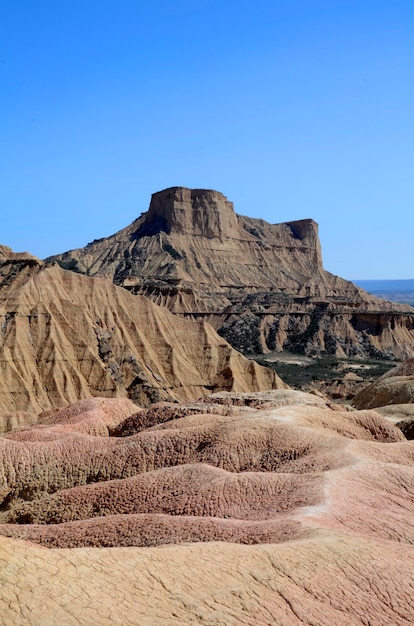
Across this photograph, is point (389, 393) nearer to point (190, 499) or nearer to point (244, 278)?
point (190, 499)

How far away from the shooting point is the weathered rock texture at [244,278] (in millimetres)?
114312

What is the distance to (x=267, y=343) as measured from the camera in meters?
114

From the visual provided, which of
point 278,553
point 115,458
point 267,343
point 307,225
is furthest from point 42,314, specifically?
point 307,225

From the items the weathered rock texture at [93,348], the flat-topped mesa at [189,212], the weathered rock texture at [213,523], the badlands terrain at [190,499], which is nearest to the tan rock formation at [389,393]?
the badlands terrain at [190,499]

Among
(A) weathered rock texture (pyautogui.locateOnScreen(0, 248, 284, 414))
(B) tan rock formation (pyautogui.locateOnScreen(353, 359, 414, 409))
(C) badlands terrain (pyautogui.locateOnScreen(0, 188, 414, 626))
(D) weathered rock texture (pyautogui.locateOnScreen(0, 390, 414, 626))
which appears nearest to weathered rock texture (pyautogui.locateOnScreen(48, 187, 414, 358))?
(A) weathered rock texture (pyautogui.locateOnScreen(0, 248, 284, 414))

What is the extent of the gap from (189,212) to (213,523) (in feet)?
476

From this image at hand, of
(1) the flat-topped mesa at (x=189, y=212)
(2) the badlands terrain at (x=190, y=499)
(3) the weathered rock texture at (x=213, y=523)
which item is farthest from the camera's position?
(1) the flat-topped mesa at (x=189, y=212)

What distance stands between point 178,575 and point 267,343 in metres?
103

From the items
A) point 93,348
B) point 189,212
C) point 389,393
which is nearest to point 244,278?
point 189,212

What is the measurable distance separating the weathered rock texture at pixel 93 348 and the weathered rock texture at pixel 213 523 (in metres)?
26.6

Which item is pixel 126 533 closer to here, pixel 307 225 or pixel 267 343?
pixel 267 343

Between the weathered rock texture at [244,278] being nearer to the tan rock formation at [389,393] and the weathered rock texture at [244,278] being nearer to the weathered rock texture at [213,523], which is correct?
the tan rock formation at [389,393]

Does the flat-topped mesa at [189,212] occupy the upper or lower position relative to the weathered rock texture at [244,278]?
upper

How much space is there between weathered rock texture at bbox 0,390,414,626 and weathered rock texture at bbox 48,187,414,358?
85.7 meters
